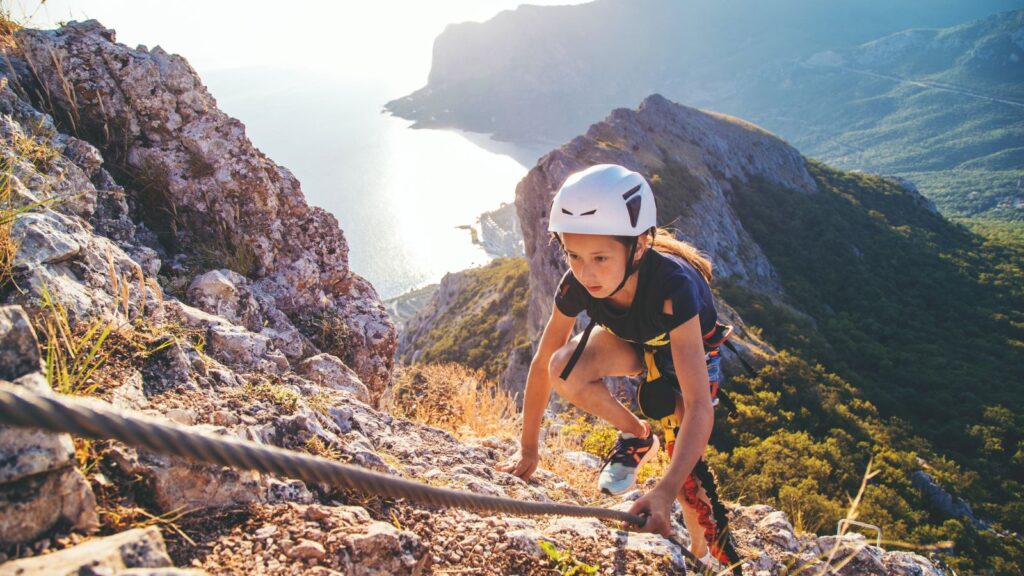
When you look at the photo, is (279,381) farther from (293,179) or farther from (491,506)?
(293,179)

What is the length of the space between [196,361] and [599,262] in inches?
101

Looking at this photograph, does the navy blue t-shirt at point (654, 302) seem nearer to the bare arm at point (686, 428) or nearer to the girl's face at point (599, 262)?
the bare arm at point (686, 428)

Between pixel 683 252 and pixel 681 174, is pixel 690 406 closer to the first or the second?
pixel 683 252

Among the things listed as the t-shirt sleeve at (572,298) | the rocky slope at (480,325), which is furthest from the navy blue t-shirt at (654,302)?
the rocky slope at (480,325)

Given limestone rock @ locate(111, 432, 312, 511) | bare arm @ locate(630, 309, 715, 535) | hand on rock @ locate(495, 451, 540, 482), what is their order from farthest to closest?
hand on rock @ locate(495, 451, 540, 482), bare arm @ locate(630, 309, 715, 535), limestone rock @ locate(111, 432, 312, 511)

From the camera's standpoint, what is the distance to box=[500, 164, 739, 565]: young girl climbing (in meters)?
3.00

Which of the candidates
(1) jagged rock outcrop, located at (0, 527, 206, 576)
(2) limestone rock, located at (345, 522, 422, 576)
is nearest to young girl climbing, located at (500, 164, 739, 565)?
(2) limestone rock, located at (345, 522, 422, 576)

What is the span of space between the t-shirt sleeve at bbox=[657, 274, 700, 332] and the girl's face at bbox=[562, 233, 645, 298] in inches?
13.0

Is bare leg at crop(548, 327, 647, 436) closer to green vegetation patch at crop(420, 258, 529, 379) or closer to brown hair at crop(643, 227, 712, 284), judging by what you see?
brown hair at crop(643, 227, 712, 284)

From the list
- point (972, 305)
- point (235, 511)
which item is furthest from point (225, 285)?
point (972, 305)

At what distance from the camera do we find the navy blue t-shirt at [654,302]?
3111mm

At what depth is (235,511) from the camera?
2131 mm

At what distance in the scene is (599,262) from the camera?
328 centimetres

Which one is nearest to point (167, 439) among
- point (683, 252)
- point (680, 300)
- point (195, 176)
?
point (680, 300)
